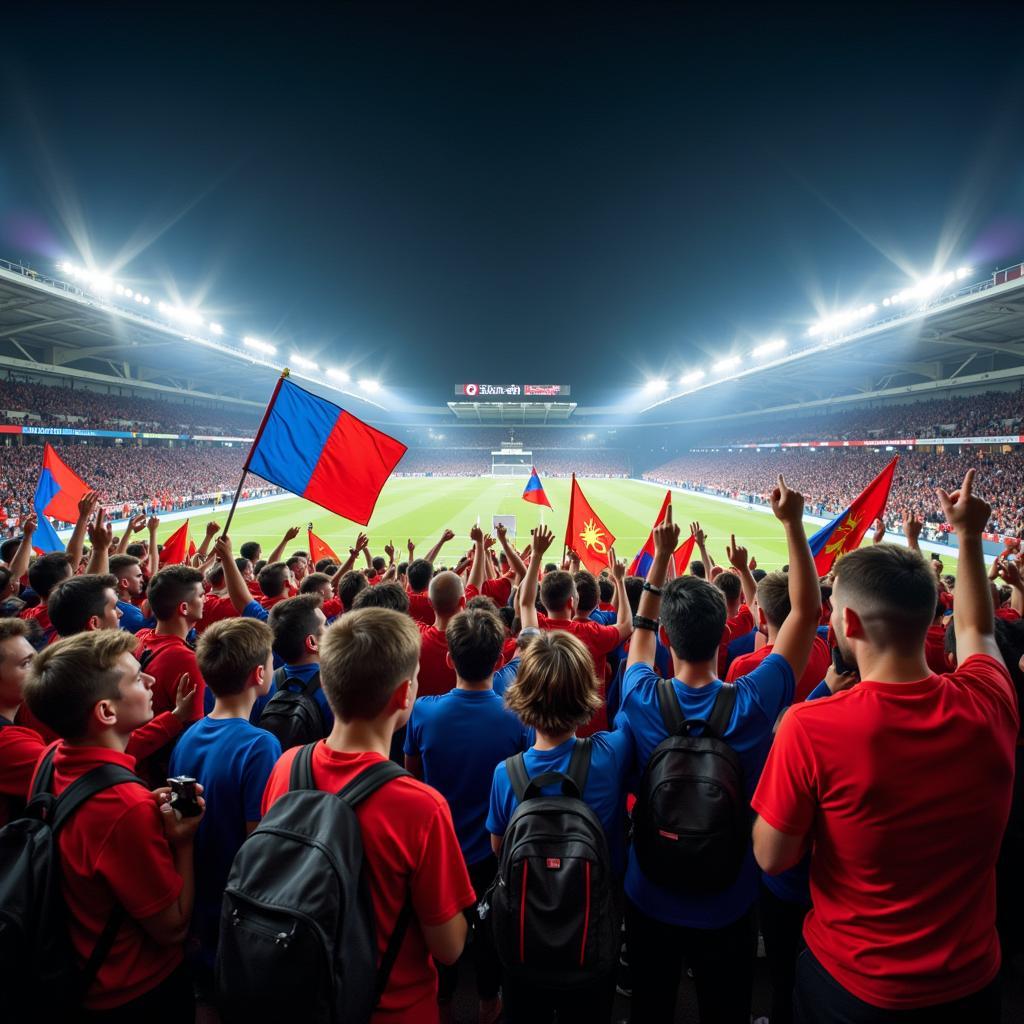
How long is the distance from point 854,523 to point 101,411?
167 feet

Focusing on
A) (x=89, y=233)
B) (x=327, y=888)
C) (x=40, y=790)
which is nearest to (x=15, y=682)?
(x=40, y=790)

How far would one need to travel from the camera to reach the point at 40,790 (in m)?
1.97

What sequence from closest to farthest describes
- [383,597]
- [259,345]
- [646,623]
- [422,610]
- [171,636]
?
1. [646,623]
2. [171,636]
3. [383,597]
4. [422,610]
5. [259,345]

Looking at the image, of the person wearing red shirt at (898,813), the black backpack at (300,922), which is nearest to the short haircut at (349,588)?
the black backpack at (300,922)

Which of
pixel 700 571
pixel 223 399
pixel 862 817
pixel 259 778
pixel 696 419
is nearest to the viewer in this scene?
pixel 862 817

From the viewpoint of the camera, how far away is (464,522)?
95.4 feet

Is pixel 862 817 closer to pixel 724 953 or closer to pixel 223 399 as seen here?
pixel 724 953

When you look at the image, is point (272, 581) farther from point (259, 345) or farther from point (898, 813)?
point (259, 345)

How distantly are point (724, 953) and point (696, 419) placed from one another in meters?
97.3

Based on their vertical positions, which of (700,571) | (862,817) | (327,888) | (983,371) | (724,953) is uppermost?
(983,371)

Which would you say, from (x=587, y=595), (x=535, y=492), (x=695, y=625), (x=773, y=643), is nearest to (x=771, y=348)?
(x=535, y=492)

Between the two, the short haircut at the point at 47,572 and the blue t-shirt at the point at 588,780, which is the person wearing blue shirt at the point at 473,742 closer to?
the blue t-shirt at the point at 588,780

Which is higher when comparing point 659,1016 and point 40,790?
point 40,790

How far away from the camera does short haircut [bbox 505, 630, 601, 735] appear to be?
7.09 feet
